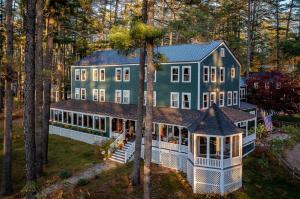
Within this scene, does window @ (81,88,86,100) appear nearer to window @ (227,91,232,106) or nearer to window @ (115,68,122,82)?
window @ (115,68,122,82)

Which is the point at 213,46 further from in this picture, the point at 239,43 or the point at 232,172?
the point at 239,43

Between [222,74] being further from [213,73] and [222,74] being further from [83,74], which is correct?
[83,74]

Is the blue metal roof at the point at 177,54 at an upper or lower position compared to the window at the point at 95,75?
upper

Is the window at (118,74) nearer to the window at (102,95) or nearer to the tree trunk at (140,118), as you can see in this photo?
the window at (102,95)

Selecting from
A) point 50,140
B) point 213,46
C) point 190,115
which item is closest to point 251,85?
point 213,46

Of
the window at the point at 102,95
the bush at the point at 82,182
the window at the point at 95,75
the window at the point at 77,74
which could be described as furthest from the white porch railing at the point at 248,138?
the window at the point at 77,74

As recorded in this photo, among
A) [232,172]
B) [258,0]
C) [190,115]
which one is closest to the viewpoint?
[232,172]

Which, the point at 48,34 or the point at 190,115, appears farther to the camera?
the point at 190,115
